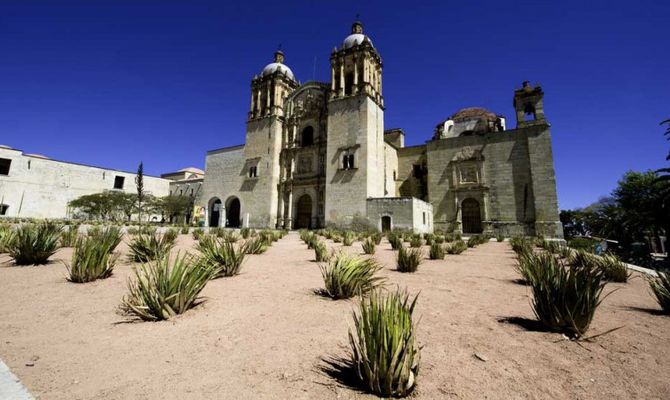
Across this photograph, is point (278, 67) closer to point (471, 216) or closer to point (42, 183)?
point (471, 216)

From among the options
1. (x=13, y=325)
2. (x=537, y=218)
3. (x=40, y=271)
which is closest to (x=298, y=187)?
(x=537, y=218)

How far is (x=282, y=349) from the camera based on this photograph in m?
2.22

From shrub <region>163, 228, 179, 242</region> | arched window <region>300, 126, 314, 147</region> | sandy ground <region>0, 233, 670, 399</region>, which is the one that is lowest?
sandy ground <region>0, 233, 670, 399</region>

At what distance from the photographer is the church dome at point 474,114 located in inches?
1055

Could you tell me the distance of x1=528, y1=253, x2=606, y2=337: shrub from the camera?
2.52 meters

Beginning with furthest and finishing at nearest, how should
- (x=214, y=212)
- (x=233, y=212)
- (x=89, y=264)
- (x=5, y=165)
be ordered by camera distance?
(x=214, y=212) < (x=233, y=212) < (x=5, y=165) < (x=89, y=264)

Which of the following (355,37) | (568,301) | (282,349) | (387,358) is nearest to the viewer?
(387,358)

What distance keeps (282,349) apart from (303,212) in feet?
78.0

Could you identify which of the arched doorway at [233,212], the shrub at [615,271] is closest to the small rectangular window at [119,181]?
the arched doorway at [233,212]

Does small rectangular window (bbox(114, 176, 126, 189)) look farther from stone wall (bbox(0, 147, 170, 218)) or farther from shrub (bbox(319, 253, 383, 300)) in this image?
shrub (bbox(319, 253, 383, 300))

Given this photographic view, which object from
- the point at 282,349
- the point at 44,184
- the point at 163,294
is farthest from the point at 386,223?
the point at 44,184

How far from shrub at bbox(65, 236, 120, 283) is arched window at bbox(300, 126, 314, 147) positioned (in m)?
23.1

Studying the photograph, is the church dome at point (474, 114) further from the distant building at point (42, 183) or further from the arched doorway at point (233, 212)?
the distant building at point (42, 183)

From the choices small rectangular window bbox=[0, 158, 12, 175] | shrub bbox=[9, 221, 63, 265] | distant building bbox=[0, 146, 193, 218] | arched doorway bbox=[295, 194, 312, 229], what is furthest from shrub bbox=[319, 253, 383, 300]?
small rectangular window bbox=[0, 158, 12, 175]
